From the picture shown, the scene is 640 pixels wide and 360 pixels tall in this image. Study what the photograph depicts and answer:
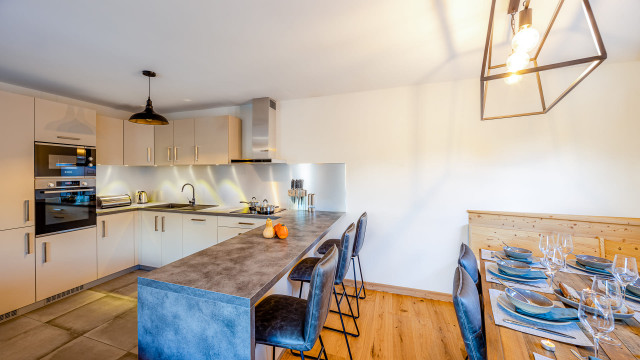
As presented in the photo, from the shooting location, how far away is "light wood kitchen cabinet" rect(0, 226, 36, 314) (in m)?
2.25

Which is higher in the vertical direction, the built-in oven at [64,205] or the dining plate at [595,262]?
the built-in oven at [64,205]

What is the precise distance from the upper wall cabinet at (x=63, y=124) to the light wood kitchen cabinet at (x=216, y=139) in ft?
3.80

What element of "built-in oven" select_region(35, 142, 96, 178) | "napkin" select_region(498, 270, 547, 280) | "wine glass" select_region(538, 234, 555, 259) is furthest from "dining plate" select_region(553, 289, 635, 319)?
"built-in oven" select_region(35, 142, 96, 178)

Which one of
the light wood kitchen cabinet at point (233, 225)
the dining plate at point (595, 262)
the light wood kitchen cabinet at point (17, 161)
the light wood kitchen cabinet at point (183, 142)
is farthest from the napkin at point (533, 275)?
the light wood kitchen cabinet at point (17, 161)

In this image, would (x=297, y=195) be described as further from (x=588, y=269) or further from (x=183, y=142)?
(x=588, y=269)

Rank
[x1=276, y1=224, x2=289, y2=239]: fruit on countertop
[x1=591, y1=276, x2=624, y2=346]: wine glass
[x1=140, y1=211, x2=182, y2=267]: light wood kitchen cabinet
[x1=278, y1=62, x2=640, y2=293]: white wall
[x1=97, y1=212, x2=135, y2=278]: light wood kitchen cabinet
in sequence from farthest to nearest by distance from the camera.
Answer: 1. [x1=140, y1=211, x2=182, y2=267]: light wood kitchen cabinet
2. [x1=97, y1=212, x2=135, y2=278]: light wood kitchen cabinet
3. [x1=278, y1=62, x2=640, y2=293]: white wall
4. [x1=276, y1=224, x2=289, y2=239]: fruit on countertop
5. [x1=591, y1=276, x2=624, y2=346]: wine glass

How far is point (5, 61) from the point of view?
2164 millimetres

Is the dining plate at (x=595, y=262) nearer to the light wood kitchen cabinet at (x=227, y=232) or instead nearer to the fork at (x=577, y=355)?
the fork at (x=577, y=355)

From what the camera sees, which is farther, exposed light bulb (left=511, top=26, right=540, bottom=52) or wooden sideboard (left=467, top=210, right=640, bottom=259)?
wooden sideboard (left=467, top=210, right=640, bottom=259)

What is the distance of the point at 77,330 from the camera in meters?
2.15

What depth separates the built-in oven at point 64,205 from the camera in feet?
8.19

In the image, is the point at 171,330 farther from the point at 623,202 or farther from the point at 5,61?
the point at 623,202

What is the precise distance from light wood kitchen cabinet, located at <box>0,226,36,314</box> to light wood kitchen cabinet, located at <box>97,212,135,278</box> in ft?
1.95

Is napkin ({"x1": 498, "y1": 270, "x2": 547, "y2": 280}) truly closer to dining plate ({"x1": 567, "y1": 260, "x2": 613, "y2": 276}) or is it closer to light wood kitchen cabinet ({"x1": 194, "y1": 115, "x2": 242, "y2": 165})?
dining plate ({"x1": 567, "y1": 260, "x2": 613, "y2": 276})
